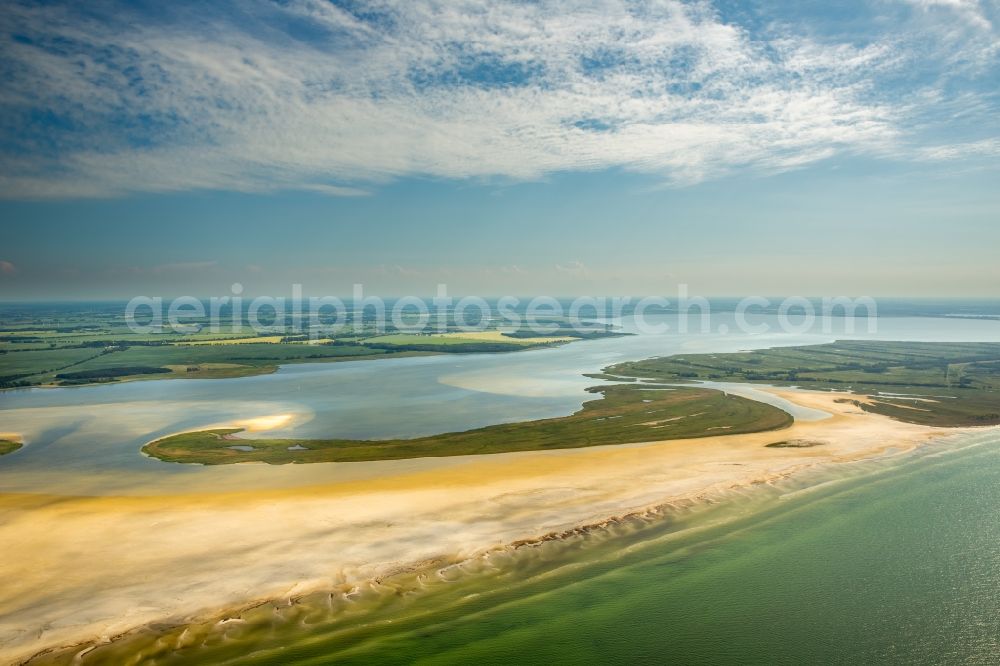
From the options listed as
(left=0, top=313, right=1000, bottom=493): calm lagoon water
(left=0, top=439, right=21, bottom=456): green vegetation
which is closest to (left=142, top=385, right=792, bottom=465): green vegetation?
(left=0, top=313, right=1000, bottom=493): calm lagoon water

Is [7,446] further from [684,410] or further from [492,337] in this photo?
[492,337]

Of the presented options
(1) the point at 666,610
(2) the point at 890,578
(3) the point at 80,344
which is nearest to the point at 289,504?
(1) the point at 666,610

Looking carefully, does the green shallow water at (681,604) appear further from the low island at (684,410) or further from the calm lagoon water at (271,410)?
the low island at (684,410)

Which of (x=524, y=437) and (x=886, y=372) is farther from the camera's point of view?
(x=886, y=372)

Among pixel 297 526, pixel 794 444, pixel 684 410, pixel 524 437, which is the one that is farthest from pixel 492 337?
pixel 297 526

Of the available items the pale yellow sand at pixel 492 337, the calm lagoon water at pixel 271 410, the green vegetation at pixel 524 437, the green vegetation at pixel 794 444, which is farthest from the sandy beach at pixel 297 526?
the pale yellow sand at pixel 492 337
